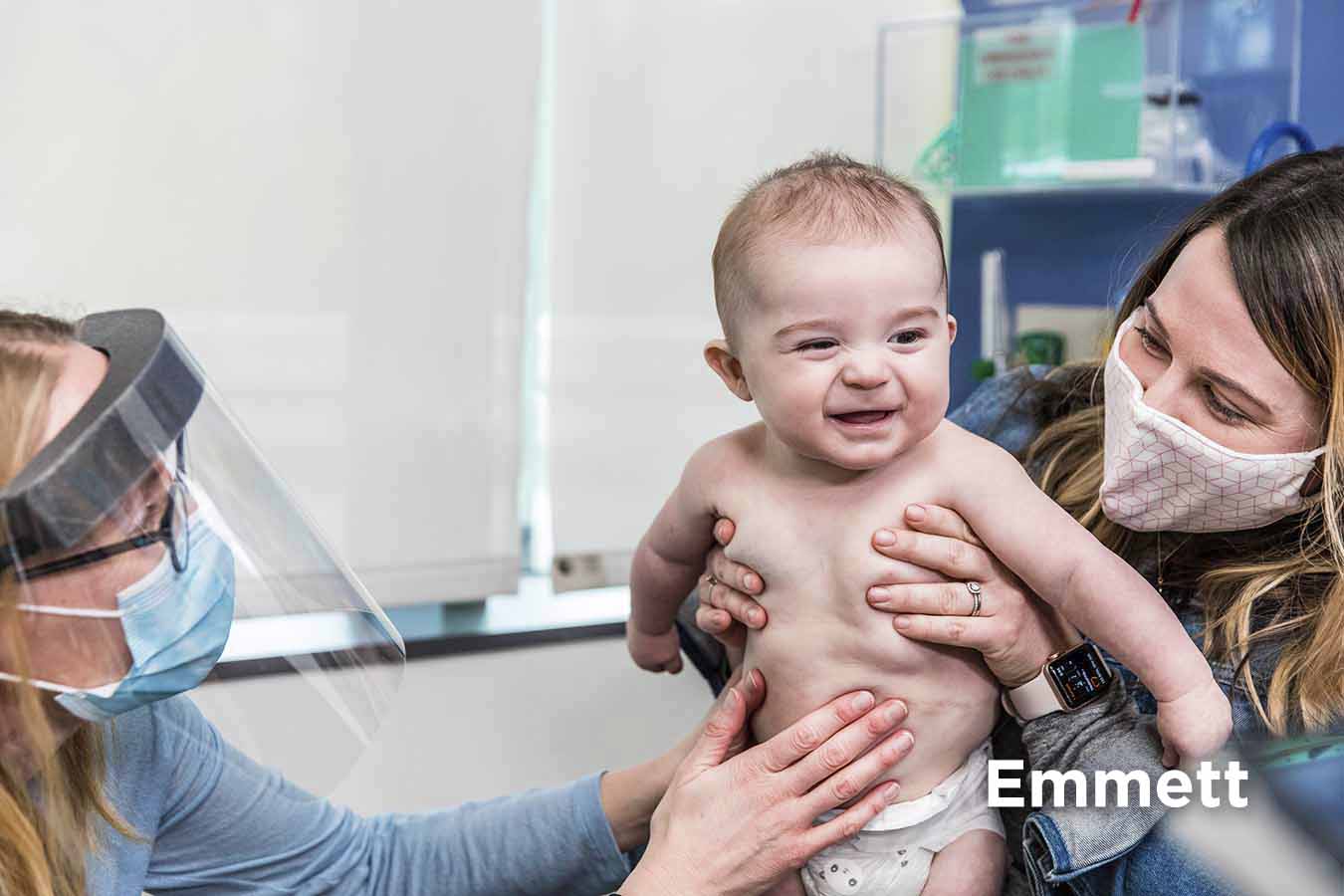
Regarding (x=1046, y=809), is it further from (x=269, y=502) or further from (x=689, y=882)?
(x=269, y=502)

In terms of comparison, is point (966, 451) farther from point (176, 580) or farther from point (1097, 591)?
point (176, 580)

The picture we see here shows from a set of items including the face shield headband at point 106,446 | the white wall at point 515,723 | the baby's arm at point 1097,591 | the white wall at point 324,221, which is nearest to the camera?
the face shield headband at point 106,446

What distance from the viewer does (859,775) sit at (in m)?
1.30

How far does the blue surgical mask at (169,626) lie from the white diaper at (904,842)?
687 mm

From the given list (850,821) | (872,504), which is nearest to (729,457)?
(872,504)

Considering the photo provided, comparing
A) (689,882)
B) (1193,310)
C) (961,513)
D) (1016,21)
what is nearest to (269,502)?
(689,882)

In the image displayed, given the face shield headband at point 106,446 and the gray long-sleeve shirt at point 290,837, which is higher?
the face shield headband at point 106,446

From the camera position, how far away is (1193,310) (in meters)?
1.36

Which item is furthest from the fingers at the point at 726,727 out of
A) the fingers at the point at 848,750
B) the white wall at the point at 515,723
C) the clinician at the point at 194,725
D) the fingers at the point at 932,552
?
the white wall at the point at 515,723

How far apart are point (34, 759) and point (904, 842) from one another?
0.85 metres

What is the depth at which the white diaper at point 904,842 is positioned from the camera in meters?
1.34

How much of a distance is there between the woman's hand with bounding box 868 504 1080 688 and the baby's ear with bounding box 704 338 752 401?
0.22m

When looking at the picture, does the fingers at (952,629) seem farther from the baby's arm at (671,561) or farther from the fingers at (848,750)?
the baby's arm at (671,561)

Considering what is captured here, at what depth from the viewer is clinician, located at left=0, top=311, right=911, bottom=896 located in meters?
0.94
